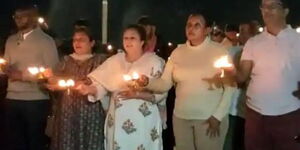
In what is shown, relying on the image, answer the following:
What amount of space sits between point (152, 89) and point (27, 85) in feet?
3.97

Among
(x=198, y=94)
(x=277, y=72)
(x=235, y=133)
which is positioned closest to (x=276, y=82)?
(x=277, y=72)

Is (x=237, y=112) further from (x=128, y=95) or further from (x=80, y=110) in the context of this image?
(x=80, y=110)

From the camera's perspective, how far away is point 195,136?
15.9 feet

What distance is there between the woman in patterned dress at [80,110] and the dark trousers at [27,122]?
0.43 metres

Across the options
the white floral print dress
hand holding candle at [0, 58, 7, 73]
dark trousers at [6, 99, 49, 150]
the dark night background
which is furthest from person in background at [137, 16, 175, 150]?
the dark night background

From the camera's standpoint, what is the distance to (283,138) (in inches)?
181

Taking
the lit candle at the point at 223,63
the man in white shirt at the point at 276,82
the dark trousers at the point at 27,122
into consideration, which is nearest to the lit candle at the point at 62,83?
the dark trousers at the point at 27,122

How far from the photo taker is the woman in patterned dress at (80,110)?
5.19 m

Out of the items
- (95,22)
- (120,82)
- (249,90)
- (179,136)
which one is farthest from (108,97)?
(95,22)

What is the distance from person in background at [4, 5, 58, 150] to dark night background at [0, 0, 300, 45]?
10.0ft

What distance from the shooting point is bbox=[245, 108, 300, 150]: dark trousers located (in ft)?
15.1

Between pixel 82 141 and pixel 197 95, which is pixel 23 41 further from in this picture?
pixel 197 95

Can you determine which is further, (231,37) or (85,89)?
(231,37)

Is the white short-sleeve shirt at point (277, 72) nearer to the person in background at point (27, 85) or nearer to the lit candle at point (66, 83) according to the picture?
the lit candle at point (66, 83)
